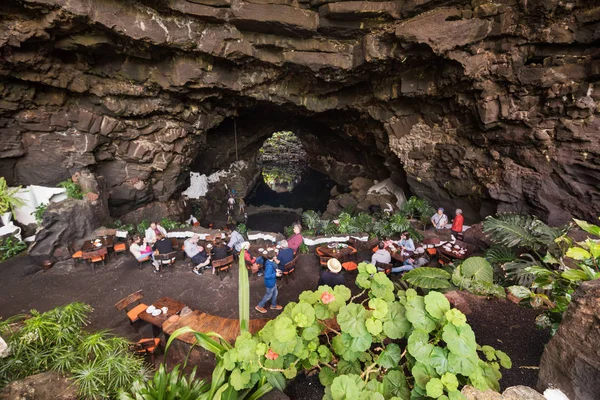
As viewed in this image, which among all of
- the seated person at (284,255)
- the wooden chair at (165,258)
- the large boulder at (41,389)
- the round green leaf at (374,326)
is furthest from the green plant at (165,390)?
the wooden chair at (165,258)

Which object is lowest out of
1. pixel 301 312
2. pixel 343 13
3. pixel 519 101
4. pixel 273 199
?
A: pixel 273 199

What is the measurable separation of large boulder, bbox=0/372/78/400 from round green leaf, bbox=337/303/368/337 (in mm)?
2883

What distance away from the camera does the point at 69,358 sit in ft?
10.3

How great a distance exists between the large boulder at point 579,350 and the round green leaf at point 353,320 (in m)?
1.49

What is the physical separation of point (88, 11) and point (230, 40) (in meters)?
3.77

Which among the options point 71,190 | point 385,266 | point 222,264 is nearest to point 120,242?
point 71,190

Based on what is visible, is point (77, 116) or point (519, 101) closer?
point (519, 101)

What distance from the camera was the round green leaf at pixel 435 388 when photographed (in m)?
1.69

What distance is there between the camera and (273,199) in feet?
70.4

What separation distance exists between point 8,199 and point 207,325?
801 centimetres

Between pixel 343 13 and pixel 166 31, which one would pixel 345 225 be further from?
pixel 166 31

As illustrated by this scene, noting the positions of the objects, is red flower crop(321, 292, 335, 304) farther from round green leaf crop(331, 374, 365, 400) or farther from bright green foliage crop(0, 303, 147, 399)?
bright green foliage crop(0, 303, 147, 399)

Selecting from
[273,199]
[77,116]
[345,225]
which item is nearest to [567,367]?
[345,225]

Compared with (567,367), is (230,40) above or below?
above
